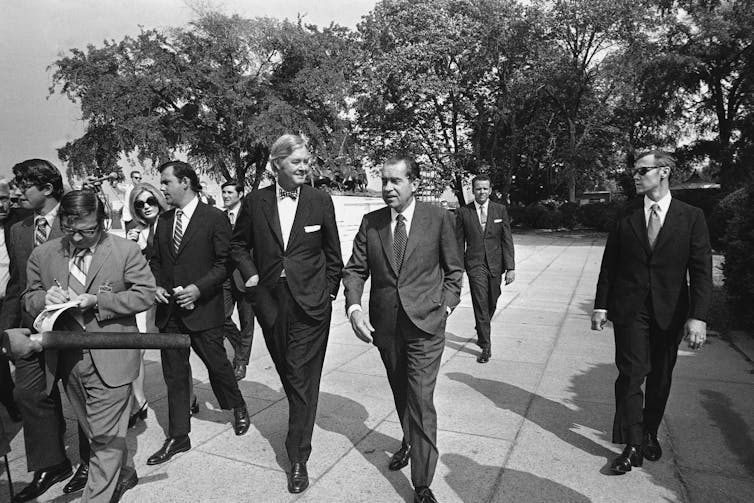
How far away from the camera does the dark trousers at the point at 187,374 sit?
3646 mm

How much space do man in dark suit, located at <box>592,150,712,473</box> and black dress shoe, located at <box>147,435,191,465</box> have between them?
273cm

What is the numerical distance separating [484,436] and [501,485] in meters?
0.69

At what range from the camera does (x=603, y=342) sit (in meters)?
6.52

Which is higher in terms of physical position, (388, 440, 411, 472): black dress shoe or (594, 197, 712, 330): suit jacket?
(594, 197, 712, 330): suit jacket

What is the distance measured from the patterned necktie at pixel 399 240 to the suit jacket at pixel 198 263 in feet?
4.38

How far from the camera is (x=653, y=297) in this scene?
337 centimetres

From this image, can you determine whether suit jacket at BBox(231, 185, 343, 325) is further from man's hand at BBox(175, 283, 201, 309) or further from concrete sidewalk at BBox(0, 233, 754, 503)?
concrete sidewalk at BBox(0, 233, 754, 503)

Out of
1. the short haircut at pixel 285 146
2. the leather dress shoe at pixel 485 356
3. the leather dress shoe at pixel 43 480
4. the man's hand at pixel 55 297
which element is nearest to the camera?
the man's hand at pixel 55 297

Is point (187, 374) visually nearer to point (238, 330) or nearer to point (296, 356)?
point (296, 356)

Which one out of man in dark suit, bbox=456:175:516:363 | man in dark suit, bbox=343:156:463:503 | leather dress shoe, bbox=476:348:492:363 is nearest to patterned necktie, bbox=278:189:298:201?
man in dark suit, bbox=343:156:463:503

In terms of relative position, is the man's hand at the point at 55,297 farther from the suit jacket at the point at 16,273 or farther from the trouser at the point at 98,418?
the suit jacket at the point at 16,273

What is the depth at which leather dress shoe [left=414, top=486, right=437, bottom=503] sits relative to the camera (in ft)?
9.42

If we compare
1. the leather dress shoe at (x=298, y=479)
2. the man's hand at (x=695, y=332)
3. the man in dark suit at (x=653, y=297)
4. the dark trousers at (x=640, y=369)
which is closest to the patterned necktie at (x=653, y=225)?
the man in dark suit at (x=653, y=297)

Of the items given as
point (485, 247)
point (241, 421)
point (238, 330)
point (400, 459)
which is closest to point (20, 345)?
point (241, 421)
